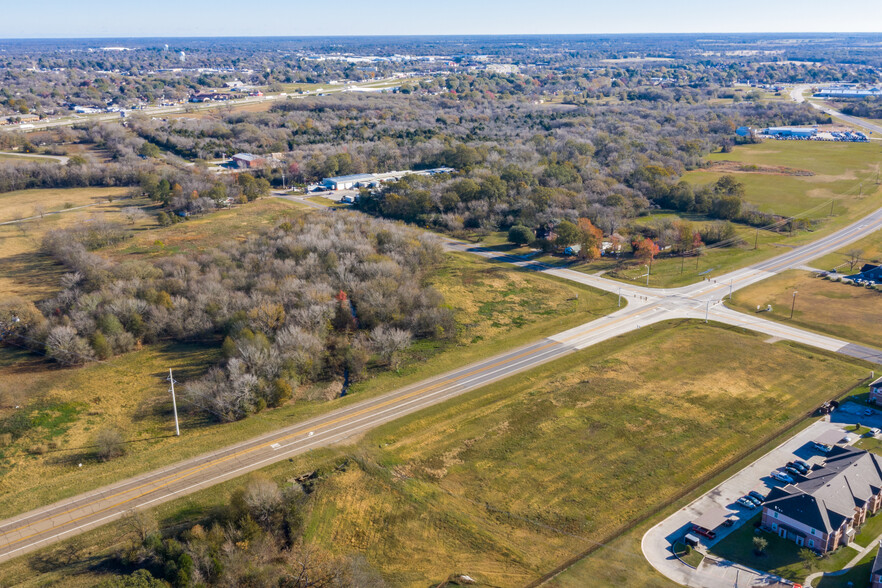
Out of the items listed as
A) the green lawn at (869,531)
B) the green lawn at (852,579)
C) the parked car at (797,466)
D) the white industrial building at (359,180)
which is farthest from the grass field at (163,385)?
the white industrial building at (359,180)

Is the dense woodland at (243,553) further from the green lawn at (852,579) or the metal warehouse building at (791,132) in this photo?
the metal warehouse building at (791,132)

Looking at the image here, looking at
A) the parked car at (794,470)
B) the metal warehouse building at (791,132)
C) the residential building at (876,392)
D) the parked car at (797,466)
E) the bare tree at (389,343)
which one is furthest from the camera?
the metal warehouse building at (791,132)

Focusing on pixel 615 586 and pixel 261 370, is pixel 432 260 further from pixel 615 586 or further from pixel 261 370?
pixel 615 586

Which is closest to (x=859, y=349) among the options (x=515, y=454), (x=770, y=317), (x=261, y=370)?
(x=770, y=317)

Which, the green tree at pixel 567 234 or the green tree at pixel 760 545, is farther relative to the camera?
the green tree at pixel 567 234

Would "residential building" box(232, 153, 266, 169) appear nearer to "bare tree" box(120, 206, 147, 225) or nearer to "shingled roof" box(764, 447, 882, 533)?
"bare tree" box(120, 206, 147, 225)

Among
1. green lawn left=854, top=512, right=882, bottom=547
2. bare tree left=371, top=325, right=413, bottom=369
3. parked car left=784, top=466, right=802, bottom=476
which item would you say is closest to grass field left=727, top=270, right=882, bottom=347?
parked car left=784, top=466, right=802, bottom=476

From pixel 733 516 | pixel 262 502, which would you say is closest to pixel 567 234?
pixel 733 516
